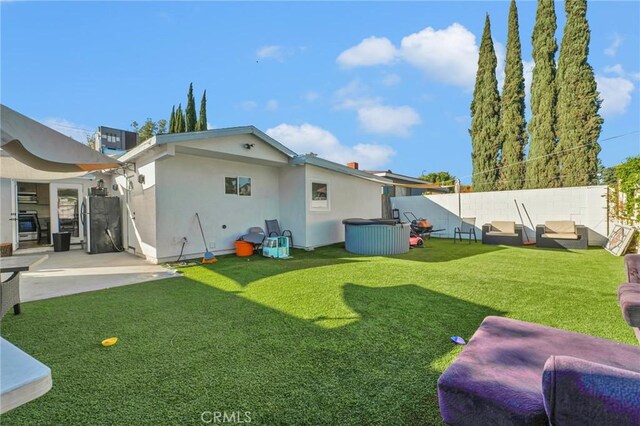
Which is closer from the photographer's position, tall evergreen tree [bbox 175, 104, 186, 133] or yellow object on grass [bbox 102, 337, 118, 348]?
yellow object on grass [bbox 102, 337, 118, 348]

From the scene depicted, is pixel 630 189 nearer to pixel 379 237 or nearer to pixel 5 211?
pixel 379 237

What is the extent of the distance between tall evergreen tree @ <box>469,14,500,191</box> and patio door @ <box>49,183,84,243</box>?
64.8 ft

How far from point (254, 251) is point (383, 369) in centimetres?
682

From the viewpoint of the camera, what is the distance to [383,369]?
8.20 ft

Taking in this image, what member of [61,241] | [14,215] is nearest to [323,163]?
[61,241]

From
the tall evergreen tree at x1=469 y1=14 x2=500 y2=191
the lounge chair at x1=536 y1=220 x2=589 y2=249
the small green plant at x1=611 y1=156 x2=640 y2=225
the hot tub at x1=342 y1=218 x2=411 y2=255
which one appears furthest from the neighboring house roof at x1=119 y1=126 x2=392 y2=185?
the tall evergreen tree at x1=469 y1=14 x2=500 y2=191

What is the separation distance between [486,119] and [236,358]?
64.0 ft

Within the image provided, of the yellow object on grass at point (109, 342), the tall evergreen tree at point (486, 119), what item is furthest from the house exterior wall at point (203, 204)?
the tall evergreen tree at point (486, 119)

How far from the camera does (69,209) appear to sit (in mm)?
11133

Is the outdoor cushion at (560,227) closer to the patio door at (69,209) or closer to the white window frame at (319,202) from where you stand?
the white window frame at (319,202)

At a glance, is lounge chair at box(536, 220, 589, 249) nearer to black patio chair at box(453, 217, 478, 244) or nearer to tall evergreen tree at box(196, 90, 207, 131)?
black patio chair at box(453, 217, 478, 244)

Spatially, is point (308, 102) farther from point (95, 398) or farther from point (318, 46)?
point (95, 398)

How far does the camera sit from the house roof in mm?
6637

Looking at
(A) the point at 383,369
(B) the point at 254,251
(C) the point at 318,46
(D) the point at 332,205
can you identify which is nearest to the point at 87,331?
(A) the point at 383,369
